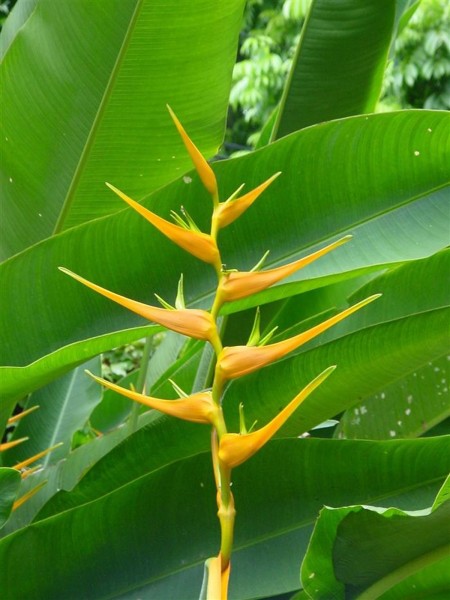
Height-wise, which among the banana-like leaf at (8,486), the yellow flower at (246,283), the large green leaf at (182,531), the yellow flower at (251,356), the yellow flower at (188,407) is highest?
the yellow flower at (246,283)

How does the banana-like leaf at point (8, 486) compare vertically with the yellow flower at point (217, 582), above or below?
below

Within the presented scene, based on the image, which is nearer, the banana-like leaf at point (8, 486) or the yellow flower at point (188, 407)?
the yellow flower at point (188, 407)

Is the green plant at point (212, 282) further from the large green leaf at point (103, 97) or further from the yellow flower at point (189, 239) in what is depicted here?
the yellow flower at point (189, 239)

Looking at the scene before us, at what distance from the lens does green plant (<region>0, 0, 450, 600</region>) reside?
62cm

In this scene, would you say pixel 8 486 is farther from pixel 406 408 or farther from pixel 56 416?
pixel 56 416

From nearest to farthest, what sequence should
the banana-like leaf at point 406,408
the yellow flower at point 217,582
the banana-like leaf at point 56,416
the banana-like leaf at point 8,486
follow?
the yellow flower at point 217,582
the banana-like leaf at point 8,486
the banana-like leaf at point 406,408
the banana-like leaf at point 56,416

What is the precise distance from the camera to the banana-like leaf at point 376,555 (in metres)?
0.47

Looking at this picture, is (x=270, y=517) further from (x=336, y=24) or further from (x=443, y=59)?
(x=443, y=59)

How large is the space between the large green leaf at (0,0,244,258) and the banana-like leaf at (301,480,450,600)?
48 cm

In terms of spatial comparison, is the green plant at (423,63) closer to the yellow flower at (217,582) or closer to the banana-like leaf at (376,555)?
the banana-like leaf at (376,555)

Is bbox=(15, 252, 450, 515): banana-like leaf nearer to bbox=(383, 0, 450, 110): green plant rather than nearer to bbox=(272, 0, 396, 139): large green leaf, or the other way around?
bbox=(272, 0, 396, 139): large green leaf

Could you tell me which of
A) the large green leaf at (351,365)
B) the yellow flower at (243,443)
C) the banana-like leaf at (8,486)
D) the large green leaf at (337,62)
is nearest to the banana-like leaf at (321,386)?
the large green leaf at (351,365)

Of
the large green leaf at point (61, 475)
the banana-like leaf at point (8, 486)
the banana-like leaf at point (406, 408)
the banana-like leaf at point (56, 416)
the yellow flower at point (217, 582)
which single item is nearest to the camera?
the yellow flower at point (217, 582)

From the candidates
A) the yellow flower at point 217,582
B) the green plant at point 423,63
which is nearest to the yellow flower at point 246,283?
the yellow flower at point 217,582
